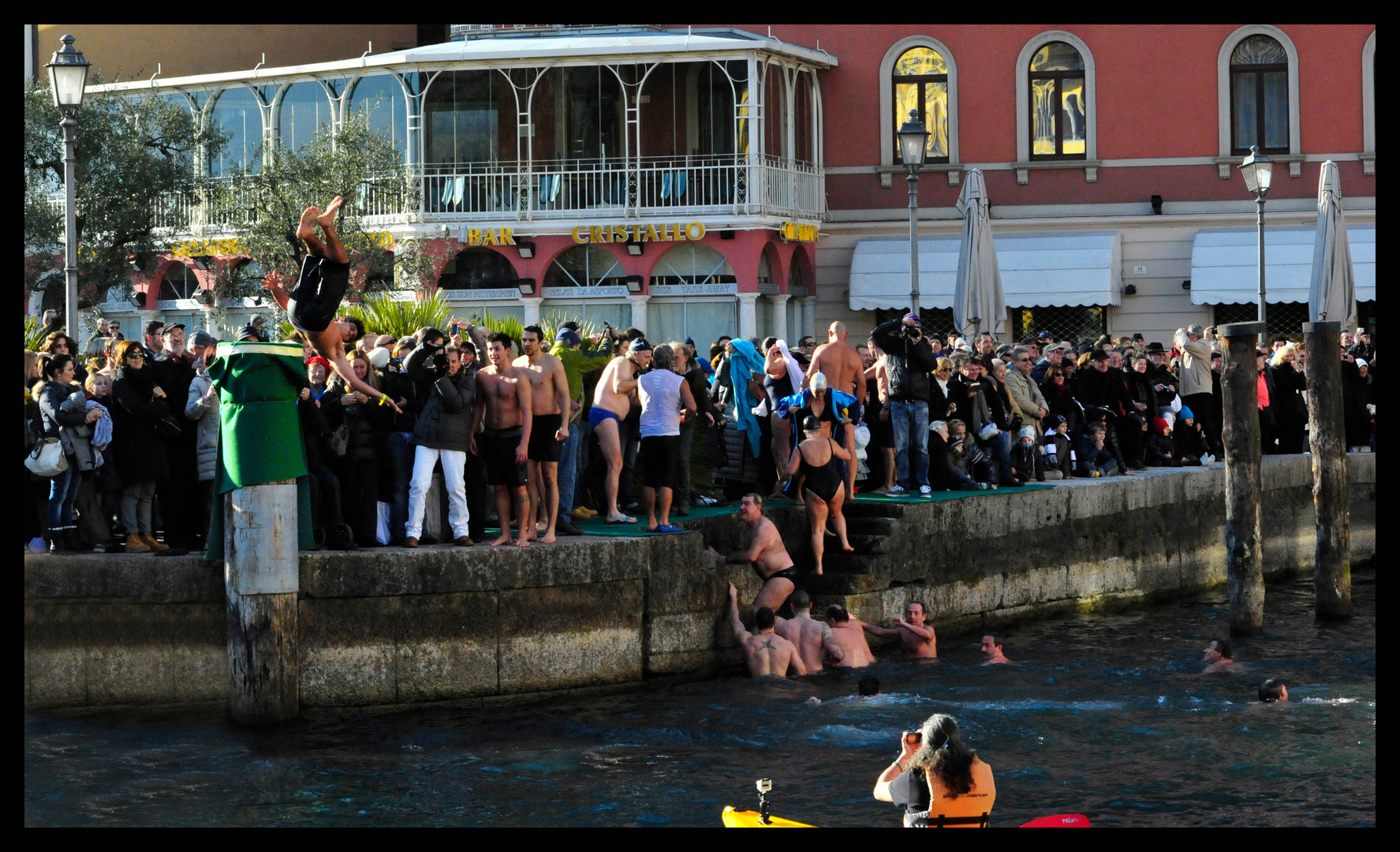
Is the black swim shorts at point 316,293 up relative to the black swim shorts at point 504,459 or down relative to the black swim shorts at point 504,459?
up

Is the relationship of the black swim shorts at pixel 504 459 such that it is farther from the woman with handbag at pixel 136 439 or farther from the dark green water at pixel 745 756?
the woman with handbag at pixel 136 439

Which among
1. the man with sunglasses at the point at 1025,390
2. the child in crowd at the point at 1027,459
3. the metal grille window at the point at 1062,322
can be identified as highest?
the metal grille window at the point at 1062,322

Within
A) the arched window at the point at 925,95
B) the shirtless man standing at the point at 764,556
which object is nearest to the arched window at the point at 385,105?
the arched window at the point at 925,95

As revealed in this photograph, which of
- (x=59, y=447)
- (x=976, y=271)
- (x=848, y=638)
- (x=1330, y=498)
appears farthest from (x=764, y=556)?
(x=976, y=271)

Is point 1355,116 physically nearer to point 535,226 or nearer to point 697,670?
point 535,226

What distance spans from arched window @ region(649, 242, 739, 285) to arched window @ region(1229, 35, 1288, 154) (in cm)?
883

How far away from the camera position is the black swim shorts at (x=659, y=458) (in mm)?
14328

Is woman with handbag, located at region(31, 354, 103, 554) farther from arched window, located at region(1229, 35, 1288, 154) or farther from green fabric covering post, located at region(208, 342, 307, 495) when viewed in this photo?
arched window, located at region(1229, 35, 1288, 154)

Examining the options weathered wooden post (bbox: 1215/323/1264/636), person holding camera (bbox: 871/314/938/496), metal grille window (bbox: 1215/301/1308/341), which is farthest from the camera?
metal grille window (bbox: 1215/301/1308/341)

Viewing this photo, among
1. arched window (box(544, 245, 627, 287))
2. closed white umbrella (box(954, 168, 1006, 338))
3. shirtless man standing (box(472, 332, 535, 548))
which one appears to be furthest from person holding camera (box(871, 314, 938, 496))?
arched window (box(544, 245, 627, 287))

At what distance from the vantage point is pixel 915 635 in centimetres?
1511

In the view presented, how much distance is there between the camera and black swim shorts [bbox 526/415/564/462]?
13.4 m

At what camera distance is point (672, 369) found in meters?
14.9

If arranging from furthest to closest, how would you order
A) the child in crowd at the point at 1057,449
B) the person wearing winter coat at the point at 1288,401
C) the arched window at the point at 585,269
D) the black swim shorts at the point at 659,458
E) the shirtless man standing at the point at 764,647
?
the arched window at the point at 585,269 → the person wearing winter coat at the point at 1288,401 → the child in crowd at the point at 1057,449 → the black swim shorts at the point at 659,458 → the shirtless man standing at the point at 764,647
